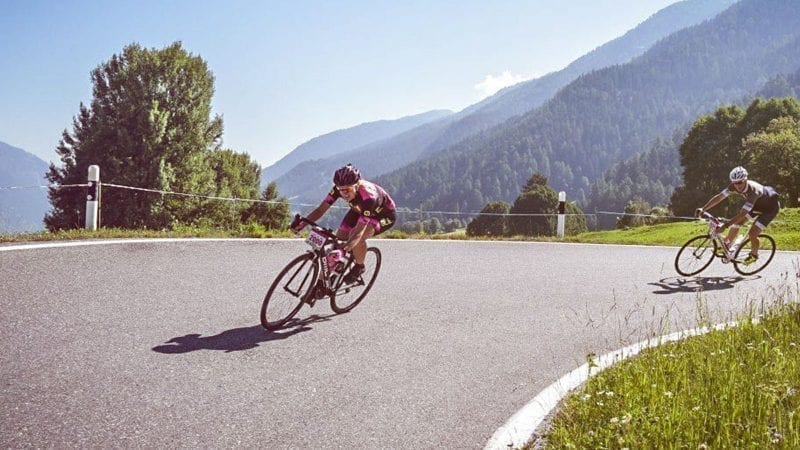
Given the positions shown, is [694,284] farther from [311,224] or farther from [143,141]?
[143,141]

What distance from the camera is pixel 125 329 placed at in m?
5.18

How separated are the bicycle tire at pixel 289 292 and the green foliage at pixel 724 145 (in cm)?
5192

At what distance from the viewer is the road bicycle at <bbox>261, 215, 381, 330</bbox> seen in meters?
5.84

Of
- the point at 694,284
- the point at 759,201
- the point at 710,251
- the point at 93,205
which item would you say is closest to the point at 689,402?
the point at 694,284

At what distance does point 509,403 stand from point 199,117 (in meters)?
35.2

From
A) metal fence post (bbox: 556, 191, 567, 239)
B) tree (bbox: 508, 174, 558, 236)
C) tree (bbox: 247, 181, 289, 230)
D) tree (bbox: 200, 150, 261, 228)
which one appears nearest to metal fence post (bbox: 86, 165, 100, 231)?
metal fence post (bbox: 556, 191, 567, 239)

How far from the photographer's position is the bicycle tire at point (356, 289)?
6.67 metres

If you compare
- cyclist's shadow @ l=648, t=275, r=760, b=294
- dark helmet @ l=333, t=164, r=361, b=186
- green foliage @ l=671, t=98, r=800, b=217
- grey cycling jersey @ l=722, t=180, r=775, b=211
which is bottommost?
cyclist's shadow @ l=648, t=275, r=760, b=294

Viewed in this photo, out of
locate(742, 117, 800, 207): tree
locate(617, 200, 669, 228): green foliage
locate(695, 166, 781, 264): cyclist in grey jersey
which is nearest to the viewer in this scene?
locate(695, 166, 781, 264): cyclist in grey jersey

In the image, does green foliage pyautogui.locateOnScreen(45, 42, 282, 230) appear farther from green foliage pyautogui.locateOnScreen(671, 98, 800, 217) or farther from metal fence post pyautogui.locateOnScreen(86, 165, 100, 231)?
green foliage pyautogui.locateOnScreen(671, 98, 800, 217)

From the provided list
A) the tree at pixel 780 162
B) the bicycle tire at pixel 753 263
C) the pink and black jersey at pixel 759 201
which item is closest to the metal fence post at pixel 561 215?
the bicycle tire at pixel 753 263

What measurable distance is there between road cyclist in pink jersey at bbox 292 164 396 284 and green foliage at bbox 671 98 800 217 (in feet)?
166

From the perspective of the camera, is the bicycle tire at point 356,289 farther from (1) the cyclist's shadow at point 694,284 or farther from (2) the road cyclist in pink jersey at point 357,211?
(1) the cyclist's shadow at point 694,284

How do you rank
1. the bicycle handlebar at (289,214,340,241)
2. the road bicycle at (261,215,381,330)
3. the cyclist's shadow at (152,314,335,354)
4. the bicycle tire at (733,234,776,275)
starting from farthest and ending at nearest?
the bicycle tire at (733,234,776,275), the bicycle handlebar at (289,214,340,241), the road bicycle at (261,215,381,330), the cyclist's shadow at (152,314,335,354)
